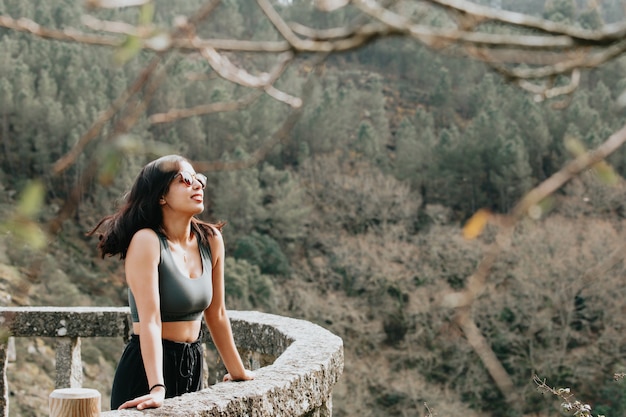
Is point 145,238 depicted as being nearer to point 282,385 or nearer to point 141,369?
point 141,369

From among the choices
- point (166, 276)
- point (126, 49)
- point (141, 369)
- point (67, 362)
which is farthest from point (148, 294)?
point (126, 49)

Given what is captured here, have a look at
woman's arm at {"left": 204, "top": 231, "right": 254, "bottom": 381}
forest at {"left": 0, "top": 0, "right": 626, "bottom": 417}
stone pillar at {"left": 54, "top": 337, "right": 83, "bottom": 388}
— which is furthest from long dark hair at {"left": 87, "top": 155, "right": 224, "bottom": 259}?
forest at {"left": 0, "top": 0, "right": 626, "bottom": 417}

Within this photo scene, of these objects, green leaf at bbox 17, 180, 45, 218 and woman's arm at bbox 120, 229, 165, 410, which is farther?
woman's arm at bbox 120, 229, 165, 410

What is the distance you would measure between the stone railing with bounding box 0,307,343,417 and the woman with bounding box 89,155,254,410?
0.17 m

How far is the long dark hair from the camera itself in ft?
9.48

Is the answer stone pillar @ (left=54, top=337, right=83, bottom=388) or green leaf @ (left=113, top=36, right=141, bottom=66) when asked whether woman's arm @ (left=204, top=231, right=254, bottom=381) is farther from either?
green leaf @ (left=113, top=36, right=141, bottom=66)

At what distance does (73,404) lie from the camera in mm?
2146

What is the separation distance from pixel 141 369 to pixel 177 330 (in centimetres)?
20

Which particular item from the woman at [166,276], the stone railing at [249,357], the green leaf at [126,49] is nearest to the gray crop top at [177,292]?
the woman at [166,276]

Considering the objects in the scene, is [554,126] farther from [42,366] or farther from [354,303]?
[42,366]

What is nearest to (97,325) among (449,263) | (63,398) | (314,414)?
(314,414)

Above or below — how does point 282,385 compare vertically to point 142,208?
below

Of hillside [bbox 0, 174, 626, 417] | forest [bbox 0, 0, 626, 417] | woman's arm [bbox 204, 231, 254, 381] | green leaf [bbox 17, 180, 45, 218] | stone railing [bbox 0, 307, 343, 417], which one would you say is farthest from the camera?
forest [bbox 0, 0, 626, 417]

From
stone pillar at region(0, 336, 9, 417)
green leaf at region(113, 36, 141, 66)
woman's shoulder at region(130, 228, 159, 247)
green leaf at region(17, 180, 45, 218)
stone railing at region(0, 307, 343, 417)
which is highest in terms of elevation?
green leaf at region(113, 36, 141, 66)
